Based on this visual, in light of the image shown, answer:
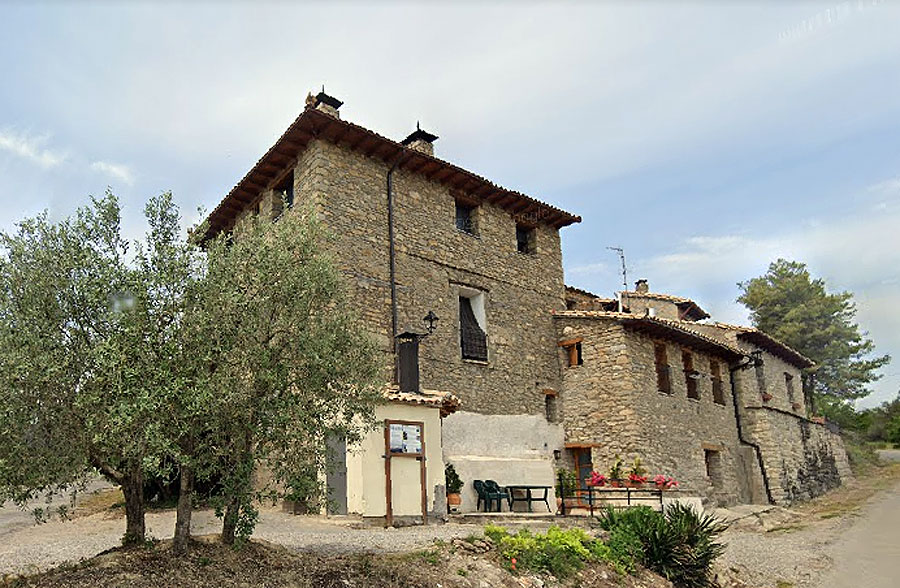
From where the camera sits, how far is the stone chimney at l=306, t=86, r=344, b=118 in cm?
1558

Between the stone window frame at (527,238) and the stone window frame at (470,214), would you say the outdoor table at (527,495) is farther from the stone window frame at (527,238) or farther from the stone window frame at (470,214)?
the stone window frame at (527,238)

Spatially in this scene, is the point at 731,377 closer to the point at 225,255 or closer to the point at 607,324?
the point at 607,324

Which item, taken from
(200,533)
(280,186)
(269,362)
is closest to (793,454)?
(280,186)

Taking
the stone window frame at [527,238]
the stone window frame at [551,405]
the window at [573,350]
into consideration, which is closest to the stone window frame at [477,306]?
the stone window frame at [551,405]

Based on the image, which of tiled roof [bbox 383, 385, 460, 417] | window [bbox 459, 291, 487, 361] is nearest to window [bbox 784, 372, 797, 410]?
window [bbox 459, 291, 487, 361]

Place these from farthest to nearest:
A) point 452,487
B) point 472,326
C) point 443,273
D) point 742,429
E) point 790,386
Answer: point 790,386 → point 742,429 → point 472,326 → point 443,273 → point 452,487

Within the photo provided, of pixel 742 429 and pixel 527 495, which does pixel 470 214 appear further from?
pixel 742 429

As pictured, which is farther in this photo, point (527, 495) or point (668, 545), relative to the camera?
point (527, 495)

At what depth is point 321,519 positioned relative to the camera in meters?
11.6

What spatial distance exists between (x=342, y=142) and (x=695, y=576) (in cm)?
1096

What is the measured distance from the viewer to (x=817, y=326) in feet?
116

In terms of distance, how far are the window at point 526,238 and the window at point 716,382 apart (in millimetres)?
7162

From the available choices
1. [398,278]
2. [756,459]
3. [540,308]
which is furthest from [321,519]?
[756,459]

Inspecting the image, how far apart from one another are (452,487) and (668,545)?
480cm
